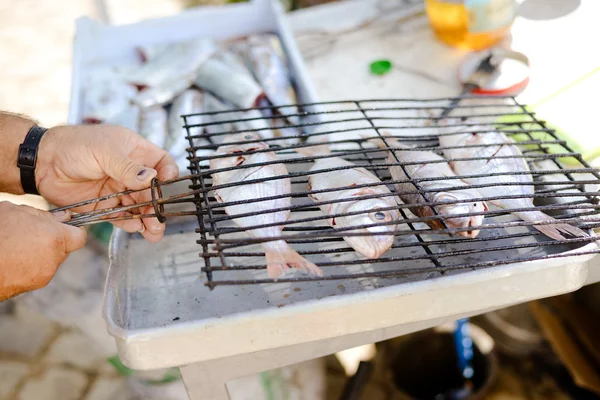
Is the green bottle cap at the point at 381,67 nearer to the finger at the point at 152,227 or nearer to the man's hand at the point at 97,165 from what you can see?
the man's hand at the point at 97,165

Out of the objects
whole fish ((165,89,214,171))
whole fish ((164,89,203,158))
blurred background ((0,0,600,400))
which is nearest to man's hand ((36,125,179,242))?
whole fish ((165,89,214,171))

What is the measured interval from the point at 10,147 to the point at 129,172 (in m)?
0.58

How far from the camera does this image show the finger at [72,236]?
1.50 metres

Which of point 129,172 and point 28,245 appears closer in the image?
point 28,245

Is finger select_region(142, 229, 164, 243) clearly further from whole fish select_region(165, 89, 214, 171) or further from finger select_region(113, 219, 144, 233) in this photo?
whole fish select_region(165, 89, 214, 171)

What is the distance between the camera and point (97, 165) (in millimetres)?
1771

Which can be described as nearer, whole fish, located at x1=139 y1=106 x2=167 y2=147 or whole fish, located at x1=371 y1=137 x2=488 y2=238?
whole fish, located at x1=371 y1=137 x2=488 y2=238

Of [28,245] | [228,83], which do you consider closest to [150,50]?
[228,83]

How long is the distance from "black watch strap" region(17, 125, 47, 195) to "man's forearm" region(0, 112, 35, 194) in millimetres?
33

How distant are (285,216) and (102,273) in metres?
1.56

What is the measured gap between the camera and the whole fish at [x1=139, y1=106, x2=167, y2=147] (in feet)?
7.79

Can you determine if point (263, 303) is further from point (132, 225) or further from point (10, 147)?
point (10, 147)

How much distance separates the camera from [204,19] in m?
2.93

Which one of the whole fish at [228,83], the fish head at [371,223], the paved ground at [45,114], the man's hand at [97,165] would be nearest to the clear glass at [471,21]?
the whole fish at [228,83]
